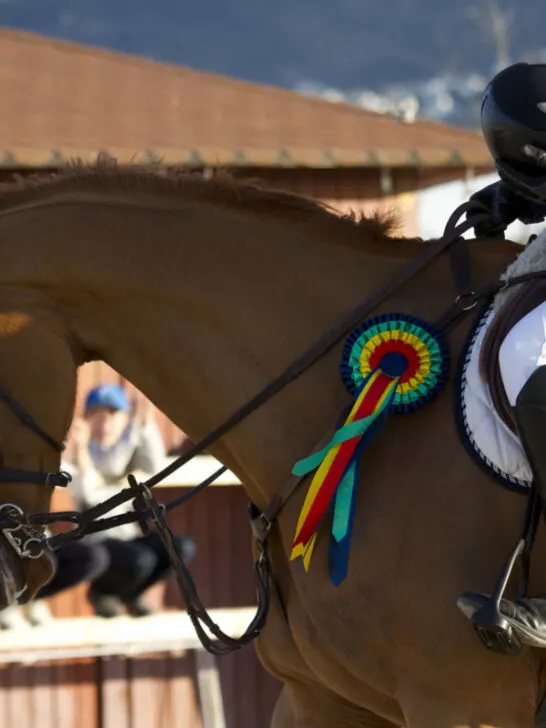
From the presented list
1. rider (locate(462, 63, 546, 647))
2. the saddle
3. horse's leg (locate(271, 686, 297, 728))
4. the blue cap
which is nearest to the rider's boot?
rider (locate(462, 63, 546, 647))

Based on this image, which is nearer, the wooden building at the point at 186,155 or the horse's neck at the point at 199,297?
the horse's neck at the point at 199,297

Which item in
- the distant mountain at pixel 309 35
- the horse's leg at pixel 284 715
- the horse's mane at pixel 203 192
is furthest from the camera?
the distant mountain at pixel 309 35

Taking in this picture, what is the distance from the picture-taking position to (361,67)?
6662cm

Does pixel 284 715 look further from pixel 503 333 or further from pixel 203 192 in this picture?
pixel 203 192

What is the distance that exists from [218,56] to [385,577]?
196ft

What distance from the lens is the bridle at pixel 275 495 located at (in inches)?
143

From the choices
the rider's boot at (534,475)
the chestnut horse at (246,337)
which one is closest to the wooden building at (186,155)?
the chestnut horse at (246,337)

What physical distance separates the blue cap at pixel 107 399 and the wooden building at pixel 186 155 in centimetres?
66

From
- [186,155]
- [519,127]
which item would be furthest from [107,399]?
[519,127]

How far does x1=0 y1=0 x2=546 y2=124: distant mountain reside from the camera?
60156 mm

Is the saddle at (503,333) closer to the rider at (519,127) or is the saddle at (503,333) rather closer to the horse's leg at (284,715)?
the rider at (519,127)

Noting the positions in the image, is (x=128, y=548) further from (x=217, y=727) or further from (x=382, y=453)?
(x=382, y=453)

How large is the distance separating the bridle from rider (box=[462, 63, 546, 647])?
4.2 inches

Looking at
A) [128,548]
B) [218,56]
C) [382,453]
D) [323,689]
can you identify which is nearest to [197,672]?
[128,548]
